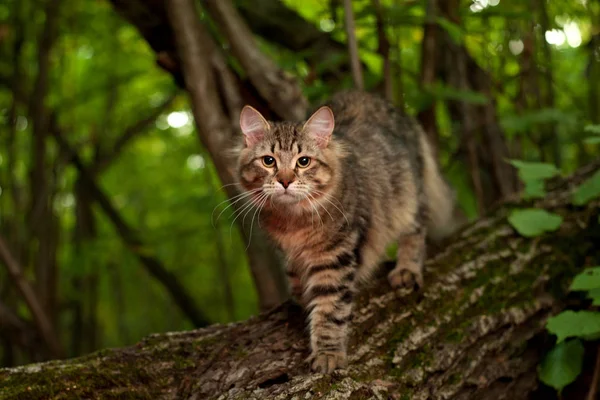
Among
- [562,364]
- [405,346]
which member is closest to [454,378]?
[405,346]

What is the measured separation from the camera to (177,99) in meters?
5.96

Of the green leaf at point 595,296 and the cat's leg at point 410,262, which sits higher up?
the cat's leg at point 410,262

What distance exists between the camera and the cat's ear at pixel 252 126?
268cm

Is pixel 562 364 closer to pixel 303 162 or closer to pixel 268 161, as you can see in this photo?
pixel 303 162

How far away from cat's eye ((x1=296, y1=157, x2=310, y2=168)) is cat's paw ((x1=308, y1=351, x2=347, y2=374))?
782 millimetres

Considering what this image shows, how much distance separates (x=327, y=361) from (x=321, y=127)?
100cm

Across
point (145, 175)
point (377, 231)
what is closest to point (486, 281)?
point (377, 231)

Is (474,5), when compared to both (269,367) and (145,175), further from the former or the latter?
(145,175)

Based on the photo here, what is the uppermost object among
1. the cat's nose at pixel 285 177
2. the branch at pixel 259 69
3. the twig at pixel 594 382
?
the branch at pixel 259 69

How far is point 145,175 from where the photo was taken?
8.57 metres

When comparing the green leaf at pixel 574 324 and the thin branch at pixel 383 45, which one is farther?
the thin branch at pixel 383 45

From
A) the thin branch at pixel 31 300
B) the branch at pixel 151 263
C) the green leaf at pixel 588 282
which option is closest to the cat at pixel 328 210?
the green leaf at pixel 588 282

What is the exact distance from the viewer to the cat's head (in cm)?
252

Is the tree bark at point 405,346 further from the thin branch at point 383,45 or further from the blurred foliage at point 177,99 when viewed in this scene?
the thin branch at point 383,45
